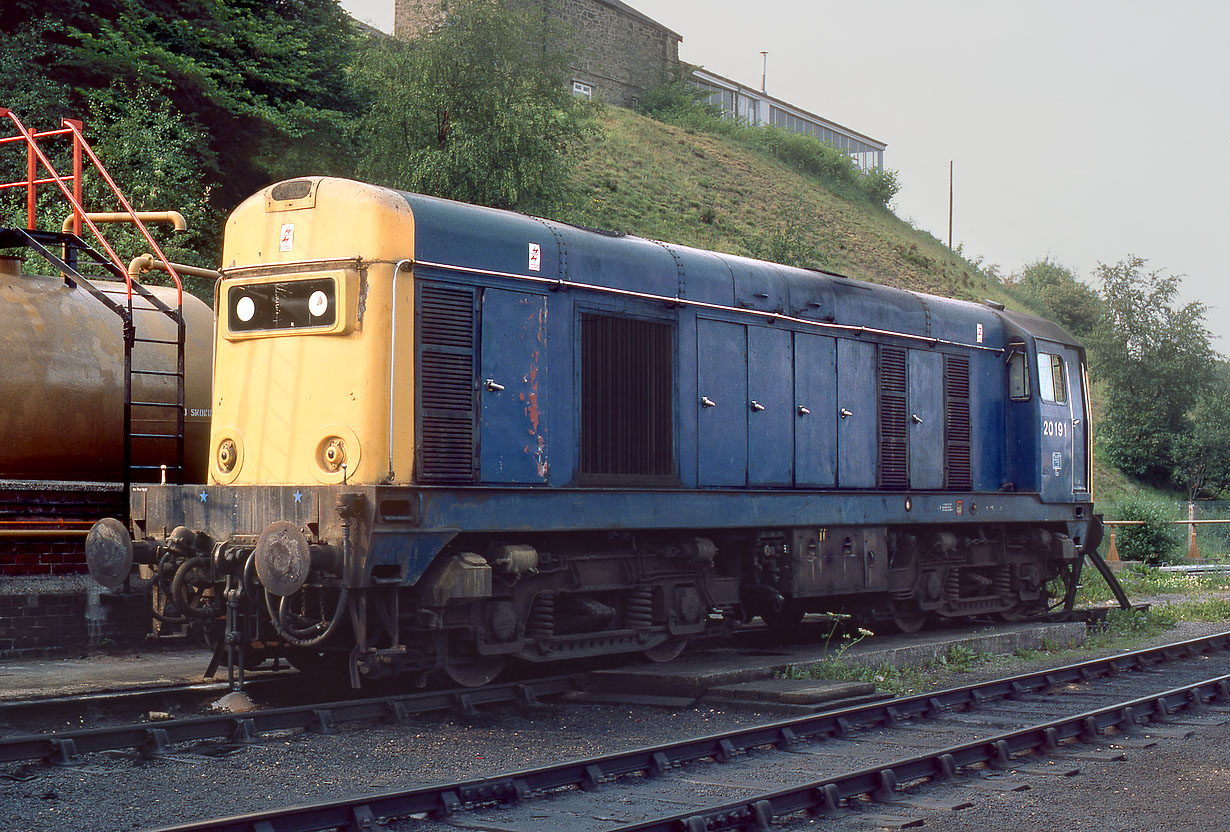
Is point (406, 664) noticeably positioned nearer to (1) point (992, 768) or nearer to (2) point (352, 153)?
(1) point (992, 768)

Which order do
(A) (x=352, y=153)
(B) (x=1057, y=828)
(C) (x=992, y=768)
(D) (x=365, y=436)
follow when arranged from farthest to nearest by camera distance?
(A) (x=352, y=153)
(D) (x=365, y=436)
(C) (x=992, y=768)
(B) (x=1057, y=828)

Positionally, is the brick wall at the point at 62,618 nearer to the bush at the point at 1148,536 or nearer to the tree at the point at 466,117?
the tree at the point at 466,117

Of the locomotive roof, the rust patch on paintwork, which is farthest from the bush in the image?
the rust patch on paintwork

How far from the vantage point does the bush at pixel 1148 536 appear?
28047mm

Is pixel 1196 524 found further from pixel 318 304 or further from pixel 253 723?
pixel 253 723

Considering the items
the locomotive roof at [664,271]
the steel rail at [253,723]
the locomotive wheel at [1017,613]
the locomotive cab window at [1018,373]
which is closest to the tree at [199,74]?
the locomotive roof at [664,271]

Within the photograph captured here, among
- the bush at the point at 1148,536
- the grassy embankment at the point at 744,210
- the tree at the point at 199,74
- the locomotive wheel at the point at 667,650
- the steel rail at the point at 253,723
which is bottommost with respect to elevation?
the steel rail at the point at 253,723

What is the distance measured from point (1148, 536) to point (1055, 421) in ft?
49.0

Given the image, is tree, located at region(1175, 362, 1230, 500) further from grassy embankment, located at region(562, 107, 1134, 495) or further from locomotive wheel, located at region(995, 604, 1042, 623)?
locomotive wheel, located at region(995, 604, 1042, 623)

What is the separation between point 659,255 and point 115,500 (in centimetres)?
527

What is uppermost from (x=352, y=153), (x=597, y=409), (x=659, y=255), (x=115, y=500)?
(x=352, y=153)

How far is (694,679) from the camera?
930cm

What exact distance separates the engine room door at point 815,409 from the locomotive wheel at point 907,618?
6.17 ft

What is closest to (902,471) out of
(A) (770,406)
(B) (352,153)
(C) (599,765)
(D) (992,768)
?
(A) (770,406)
